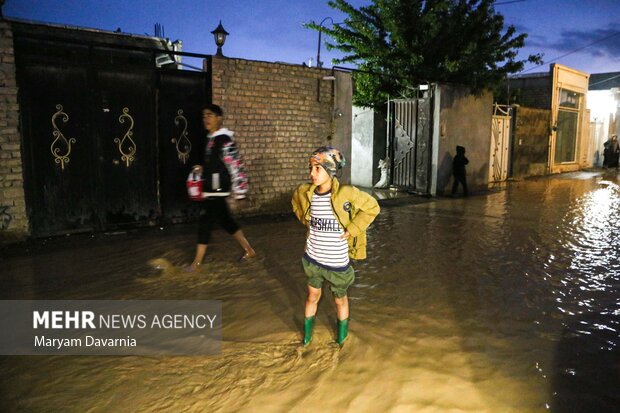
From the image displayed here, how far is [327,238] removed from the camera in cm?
339

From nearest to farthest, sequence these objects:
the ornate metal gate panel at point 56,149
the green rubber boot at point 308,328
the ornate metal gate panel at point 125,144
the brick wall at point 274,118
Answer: the green rubber boot at point 308,328, the ornate metal gate panel at point 56,149, the ornate metal gate panel at point 125,144, the brick wall at point 274,118

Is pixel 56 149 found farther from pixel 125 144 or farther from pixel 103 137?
pixel 125 144

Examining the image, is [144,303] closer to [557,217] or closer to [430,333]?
[430,333]

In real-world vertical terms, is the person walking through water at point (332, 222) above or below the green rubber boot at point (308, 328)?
above

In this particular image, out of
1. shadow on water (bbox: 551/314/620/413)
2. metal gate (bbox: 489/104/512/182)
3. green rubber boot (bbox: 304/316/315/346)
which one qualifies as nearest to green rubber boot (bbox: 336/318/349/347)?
green rubber boot (bbox: 304/316/315/346)

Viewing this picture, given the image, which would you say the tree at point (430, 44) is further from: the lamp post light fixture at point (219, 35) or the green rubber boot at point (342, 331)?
the green rubber boot at point (342, 331)

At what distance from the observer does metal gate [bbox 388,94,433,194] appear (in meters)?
13.3

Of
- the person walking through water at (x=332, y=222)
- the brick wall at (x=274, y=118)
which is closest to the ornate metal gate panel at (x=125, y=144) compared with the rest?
the brick wall at (x=274, y=118)

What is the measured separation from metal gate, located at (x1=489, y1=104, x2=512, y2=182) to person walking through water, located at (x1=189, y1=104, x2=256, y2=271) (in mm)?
13129

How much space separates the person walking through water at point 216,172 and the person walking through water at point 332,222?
2156mm

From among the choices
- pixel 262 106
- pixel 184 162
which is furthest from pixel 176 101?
pixel 262 106

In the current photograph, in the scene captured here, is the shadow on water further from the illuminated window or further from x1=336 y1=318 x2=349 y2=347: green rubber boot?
the illuminated window

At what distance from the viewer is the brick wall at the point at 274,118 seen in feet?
29.2

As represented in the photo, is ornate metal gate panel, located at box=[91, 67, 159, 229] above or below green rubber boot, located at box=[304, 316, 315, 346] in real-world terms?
above
